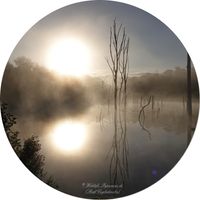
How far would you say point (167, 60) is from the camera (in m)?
2.35

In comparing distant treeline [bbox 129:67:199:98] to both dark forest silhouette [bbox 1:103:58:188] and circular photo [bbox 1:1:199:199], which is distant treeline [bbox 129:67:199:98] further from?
dark forest silhouette [bbox 1:103:58:188]

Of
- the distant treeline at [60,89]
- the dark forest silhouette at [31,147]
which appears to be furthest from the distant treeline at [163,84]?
the dark forest silhouette at [31,147]

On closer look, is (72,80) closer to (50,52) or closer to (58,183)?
(50,52)

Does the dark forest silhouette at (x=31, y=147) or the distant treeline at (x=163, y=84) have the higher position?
the distant treeline at (x=163, y=84)

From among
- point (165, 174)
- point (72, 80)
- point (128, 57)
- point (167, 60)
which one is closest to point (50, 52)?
point (72, 80)

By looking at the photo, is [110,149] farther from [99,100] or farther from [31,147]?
[31,147]

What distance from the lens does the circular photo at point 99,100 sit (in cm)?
234

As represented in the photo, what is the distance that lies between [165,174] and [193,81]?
0.37 m

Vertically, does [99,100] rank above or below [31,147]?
above

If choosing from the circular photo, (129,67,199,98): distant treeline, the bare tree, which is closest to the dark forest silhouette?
the circular photo

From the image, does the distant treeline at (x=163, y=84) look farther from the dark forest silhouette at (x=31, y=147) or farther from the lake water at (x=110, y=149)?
the dark forest silhouette at (x=31, y=147)

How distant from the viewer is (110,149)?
7.71ft

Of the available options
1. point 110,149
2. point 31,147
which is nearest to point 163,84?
point 110,149

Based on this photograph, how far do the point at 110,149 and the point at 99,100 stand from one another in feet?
0.62
